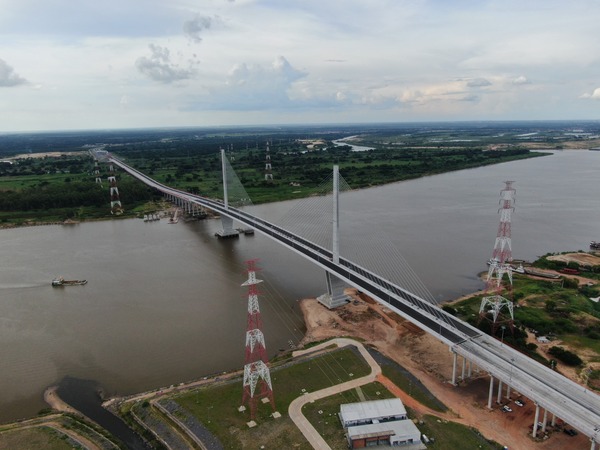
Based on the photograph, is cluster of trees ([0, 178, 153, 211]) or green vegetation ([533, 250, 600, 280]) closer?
green vegetation ([533, 250, 600, 280])

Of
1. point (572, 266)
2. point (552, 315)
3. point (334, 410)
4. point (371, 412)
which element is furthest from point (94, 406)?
point (572, 266)

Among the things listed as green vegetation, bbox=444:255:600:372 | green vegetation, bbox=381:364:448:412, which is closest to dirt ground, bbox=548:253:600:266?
green vegetation, bbox=444:255:600:372

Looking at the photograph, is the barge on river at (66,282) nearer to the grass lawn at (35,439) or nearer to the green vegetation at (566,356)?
the grass lawn at (35,439)

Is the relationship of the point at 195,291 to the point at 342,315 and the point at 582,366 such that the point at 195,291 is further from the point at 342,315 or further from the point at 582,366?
the point at 582,366

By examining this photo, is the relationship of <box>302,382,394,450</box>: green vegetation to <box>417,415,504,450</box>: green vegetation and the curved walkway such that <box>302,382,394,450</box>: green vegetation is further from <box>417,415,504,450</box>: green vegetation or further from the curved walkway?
<box>417,415,504,450</box>: green vegetation

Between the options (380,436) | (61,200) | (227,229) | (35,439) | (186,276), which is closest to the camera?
(380,436)

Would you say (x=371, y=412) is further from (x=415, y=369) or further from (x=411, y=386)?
(x=415, y=369)

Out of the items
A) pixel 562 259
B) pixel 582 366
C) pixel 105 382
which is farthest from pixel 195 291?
pixel 562 259
